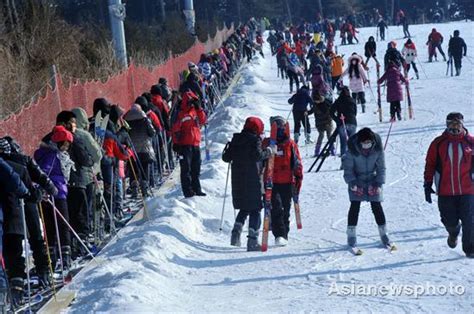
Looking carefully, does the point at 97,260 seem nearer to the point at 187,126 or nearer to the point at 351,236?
the point at 351,236

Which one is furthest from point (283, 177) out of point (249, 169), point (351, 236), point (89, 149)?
point (89, 149)

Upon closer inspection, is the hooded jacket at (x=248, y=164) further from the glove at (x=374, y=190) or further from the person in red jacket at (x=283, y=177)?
the glove at (x=374, y=190)

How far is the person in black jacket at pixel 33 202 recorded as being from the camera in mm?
9007

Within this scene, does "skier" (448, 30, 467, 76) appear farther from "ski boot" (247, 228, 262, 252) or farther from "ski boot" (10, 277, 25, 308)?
"ski boot" (10, 277, 25, 308)

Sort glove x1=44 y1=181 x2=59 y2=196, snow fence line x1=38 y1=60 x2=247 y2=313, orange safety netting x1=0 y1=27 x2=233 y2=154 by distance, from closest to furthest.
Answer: snow fence line x1=38 y1=60 x2=247 y2=313 → glove x1=44 y1=181 x2=59 y2=196 → orange safety netting x1=0 y1=27 x2=233 y2=154

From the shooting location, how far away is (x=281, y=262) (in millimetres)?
10562

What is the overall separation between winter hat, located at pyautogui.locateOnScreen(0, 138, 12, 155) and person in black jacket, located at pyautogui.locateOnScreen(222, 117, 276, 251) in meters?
3.11

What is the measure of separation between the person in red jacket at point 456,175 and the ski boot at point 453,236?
0.02m

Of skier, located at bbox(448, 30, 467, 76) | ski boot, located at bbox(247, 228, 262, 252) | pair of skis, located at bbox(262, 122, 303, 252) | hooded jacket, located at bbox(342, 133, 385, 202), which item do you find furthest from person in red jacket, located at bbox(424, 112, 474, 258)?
skier, located at bbox(448, 30, 467, 76)

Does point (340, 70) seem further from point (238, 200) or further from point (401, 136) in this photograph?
point (238, 200)

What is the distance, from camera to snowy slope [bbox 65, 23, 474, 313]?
345 inches

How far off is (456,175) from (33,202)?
4.50m

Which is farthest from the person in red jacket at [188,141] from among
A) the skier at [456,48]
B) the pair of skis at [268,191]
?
the skier at [456,48]

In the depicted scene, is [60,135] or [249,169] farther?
[249,169]
